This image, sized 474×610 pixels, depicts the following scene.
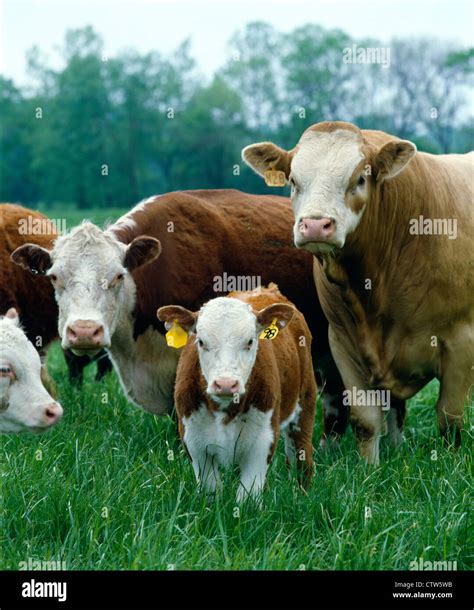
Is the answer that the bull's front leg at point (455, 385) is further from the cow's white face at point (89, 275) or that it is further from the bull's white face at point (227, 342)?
the cow's white face at point (89, 275)

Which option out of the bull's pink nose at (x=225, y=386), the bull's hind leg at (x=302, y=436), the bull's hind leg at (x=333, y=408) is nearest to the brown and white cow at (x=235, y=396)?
the bull's pink nose at (x=225, y=386)

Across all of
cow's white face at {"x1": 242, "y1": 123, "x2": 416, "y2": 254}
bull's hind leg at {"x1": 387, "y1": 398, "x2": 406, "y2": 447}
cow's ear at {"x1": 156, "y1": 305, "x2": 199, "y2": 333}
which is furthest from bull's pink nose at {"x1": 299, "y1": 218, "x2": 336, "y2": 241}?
bull's hind leg at {"x1": 387, "y1": 398, "x2": 406, "y2": 447}

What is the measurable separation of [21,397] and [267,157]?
231 cm

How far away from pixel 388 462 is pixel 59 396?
10.3 feet

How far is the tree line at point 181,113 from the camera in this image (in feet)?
78.8

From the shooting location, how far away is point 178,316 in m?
5.11

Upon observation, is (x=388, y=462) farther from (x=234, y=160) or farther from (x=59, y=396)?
(x=234, y=160)

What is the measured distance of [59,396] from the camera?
7.61m

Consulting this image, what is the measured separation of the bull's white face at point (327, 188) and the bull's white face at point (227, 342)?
21.7 inches

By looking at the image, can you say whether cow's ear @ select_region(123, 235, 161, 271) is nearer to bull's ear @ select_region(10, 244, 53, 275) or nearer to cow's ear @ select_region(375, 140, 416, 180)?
bull's ear @ select_region(10, 244, 53, 275)

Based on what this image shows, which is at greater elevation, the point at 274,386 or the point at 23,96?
the point at 23,96

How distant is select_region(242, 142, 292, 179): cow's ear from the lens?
5922 mm
